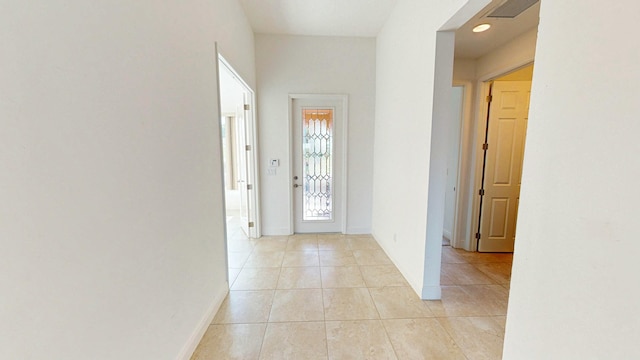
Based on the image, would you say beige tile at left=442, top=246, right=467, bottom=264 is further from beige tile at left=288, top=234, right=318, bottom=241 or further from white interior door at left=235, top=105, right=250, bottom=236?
white interior door at left=235, top=105, right=250, bottom=236

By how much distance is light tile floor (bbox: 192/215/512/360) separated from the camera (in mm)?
1720

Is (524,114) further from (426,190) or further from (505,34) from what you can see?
(426,190)

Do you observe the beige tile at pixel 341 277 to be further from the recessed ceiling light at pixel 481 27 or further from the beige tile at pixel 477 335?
the recessed ceiling light at pixel 481 27

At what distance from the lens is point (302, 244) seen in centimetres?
361

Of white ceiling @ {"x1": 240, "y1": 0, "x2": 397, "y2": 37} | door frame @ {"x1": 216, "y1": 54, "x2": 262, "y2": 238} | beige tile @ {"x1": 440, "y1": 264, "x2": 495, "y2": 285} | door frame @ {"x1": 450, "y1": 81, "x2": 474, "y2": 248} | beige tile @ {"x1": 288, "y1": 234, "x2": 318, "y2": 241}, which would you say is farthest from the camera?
beige tile @ {"x1": 288, "y1": 234, "x2": 318, "y2": 241}

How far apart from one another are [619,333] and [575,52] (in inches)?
40.1

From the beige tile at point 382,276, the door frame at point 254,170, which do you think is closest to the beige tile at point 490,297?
the beige tile at point 382,276

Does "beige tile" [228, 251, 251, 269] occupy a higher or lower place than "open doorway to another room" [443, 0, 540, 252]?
lower

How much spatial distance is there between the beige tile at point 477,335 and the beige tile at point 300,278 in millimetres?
1188

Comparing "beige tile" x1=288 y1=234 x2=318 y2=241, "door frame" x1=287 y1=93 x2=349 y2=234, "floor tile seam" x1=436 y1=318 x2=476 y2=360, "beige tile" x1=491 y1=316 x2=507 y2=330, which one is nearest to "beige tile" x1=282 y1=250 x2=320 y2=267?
"beige tile" x1=288 y1=234 x2=318 y2=241

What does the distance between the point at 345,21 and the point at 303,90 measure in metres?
1.06

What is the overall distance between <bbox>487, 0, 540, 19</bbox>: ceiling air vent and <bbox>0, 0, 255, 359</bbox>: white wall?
8.05 feet

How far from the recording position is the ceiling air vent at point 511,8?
6.62 ft

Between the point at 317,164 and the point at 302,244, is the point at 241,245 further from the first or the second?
the point at 317,164
